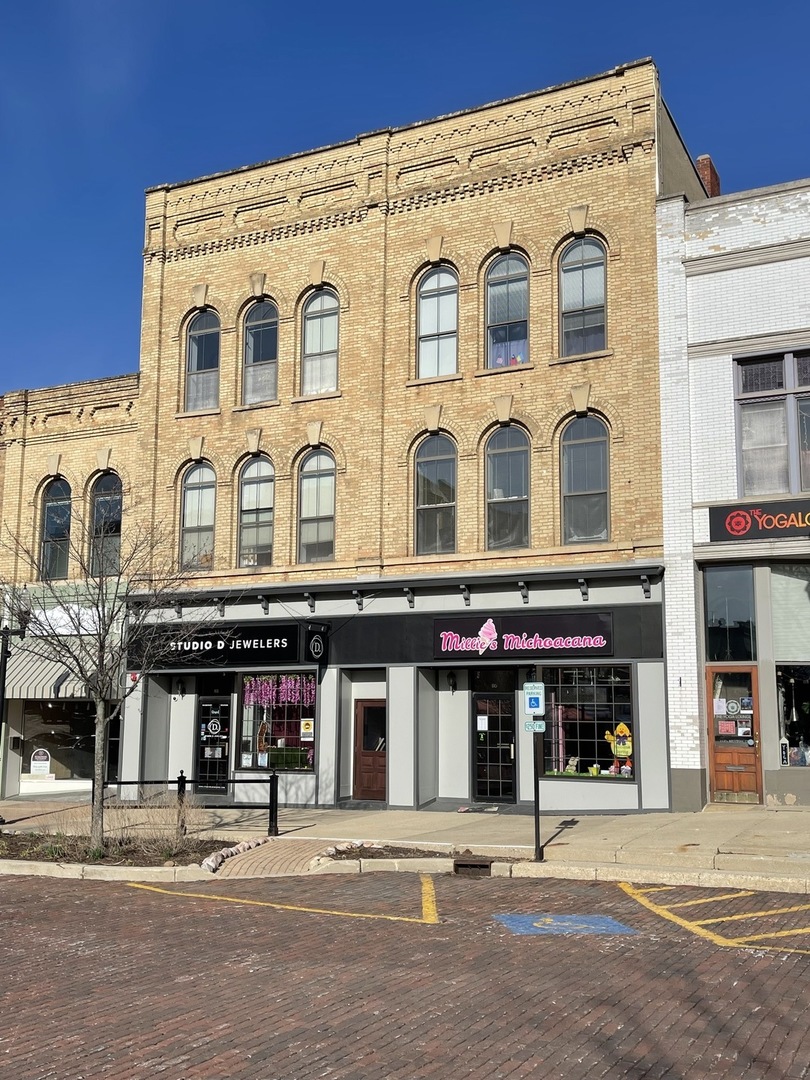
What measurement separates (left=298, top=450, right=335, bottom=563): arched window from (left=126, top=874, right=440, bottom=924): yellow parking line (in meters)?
10.1

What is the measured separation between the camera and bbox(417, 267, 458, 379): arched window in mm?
Result: 22438

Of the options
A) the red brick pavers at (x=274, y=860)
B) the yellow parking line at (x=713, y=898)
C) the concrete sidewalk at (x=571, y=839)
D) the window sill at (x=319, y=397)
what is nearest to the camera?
the yellow parking line at (x=713, y=898)

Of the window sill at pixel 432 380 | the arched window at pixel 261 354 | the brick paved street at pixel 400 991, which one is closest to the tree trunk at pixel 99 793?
the brick paved street at pixel 400 991

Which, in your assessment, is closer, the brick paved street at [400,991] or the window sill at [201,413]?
the brick paved street at [400,991]

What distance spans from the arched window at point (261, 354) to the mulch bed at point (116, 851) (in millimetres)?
11177

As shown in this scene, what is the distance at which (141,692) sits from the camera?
2419 cm

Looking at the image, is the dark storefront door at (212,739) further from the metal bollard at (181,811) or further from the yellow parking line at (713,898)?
the yellow parking line at (713,898)

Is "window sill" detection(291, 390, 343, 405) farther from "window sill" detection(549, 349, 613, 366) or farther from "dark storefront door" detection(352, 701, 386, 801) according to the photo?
"dark storefront door" detection(352, 701, 386, 801)

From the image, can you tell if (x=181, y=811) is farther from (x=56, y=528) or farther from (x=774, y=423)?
(x=56, y=528)

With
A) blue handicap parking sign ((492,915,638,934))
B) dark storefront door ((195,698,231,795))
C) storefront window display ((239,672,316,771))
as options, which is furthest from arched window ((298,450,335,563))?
blue handicap parking sign ((492,915,638,934))

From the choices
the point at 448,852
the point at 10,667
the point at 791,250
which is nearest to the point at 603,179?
the point at 791,250

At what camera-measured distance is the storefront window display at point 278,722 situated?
74.2 feet

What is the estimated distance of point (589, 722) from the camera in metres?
19.9

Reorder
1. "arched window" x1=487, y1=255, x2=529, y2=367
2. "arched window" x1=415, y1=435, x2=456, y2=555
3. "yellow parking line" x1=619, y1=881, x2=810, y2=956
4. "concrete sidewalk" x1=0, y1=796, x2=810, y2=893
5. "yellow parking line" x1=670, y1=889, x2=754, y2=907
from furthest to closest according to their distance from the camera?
1. "arched window" x1=415, y1=435, x2=456, y2=555
2. "arched window" x1=487, y1=255, x2=529, y2=367
3. "concrete sidewalk" x1=0, y1=796, x2=810, y2=893
4. "yellow parking line" x1=670, y1=889, x2=754, y2=907
5. "yellow parking line" x1=619, y1=881, x2=810, y2=956
